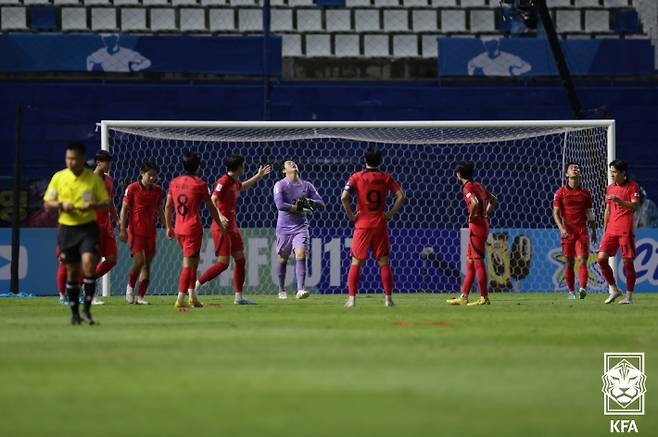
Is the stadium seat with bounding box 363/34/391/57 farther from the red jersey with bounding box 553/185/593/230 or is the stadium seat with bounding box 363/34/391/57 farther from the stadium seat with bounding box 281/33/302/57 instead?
the red jersey with bounding box 553/185/593/230

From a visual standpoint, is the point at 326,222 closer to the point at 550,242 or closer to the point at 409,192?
the point at 409,192

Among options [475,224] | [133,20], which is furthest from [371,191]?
[133,20]

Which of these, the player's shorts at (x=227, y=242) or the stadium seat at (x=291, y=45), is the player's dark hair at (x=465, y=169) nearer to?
the player's shorts at (x=227, y=242)

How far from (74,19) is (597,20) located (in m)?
11.8

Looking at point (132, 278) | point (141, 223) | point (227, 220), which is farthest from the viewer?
point (132, 278)

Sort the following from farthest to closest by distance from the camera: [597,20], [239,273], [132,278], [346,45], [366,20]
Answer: [597,20] → [366,20] → [346,45] → [132,278] → [239,273]

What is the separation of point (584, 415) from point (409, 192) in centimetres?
1781

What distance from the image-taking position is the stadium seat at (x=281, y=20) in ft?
88.8

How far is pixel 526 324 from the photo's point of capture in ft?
37.2

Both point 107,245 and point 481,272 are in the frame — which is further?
point 107,245

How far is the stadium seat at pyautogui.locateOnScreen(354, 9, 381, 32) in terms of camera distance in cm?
2738

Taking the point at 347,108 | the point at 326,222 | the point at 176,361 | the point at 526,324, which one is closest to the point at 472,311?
the point at 526,324

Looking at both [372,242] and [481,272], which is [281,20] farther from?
[372,242]

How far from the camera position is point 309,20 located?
27188 mm
